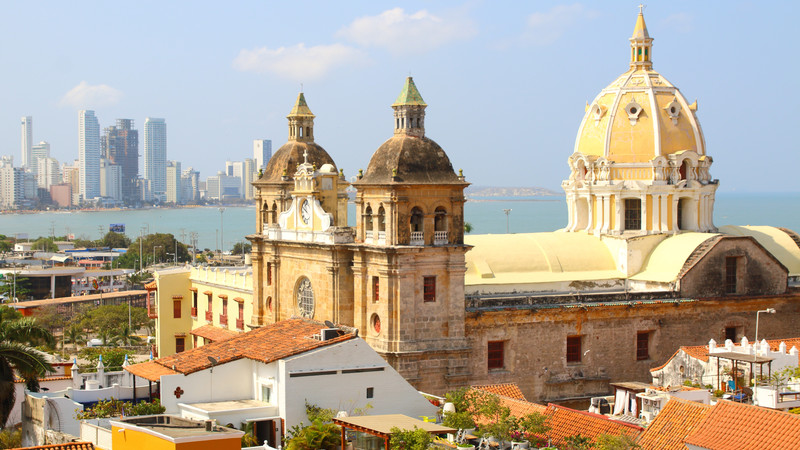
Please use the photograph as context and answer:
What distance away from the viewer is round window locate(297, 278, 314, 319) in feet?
157

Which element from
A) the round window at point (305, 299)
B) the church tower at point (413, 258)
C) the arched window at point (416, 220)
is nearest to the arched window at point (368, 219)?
the church tower at point (413, 258)

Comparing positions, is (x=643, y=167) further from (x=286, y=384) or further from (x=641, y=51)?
(x=286, y=384)

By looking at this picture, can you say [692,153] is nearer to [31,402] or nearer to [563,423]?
[563,423]

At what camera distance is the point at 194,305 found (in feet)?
212

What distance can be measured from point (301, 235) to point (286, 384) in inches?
542

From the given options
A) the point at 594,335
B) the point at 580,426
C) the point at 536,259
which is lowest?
the point at 580,426

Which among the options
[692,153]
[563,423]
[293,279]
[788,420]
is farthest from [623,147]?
[788,420]

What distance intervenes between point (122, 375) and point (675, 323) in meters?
20.8

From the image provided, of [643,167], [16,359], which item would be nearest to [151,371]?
[16,359]

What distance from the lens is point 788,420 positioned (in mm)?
29156

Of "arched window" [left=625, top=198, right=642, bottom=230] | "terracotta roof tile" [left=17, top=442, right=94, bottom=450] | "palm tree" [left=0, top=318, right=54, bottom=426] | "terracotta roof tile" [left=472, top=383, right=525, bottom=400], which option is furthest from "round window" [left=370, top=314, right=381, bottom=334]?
"arched window" [left=625, top=198, right=642, bottom=230]

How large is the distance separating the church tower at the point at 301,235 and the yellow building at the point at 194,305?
6.44 metres

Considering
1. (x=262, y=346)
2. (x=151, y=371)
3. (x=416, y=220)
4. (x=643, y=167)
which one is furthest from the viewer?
(x=643, y=167)

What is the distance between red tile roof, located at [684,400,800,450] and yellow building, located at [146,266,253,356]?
1251 inches
